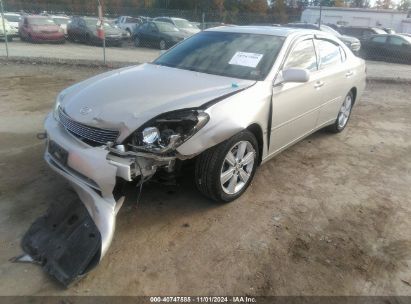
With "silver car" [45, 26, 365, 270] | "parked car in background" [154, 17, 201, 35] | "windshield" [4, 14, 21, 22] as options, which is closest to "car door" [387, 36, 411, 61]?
"parked car in background" [154, 17, 201, 35]

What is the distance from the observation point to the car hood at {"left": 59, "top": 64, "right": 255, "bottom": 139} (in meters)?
3.13

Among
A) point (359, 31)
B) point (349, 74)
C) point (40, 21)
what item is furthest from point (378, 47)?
point (40, 21)

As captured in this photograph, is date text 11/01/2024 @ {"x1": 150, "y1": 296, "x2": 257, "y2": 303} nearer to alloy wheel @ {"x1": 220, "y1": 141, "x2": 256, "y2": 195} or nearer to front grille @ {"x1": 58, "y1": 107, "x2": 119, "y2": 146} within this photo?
alloy wheel @ {"x1": 220, "y1": 141, "x2": 256, "y2": 195}

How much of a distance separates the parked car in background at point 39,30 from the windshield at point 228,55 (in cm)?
1568

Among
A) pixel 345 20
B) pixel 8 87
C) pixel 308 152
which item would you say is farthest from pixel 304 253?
pixel 345 20

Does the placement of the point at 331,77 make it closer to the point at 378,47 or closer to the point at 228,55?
the point at 228,55

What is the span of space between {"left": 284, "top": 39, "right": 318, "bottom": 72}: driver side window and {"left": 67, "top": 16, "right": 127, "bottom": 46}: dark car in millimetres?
15909

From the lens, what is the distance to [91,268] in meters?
2.71

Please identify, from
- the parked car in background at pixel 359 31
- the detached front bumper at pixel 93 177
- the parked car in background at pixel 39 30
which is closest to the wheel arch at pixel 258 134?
the detached front bumper at pixel 93 177

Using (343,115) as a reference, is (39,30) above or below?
above

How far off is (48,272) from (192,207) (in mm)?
1410

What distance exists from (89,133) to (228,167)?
130cm

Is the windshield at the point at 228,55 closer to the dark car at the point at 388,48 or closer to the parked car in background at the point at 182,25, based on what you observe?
the parked car in background at the point at 182,25

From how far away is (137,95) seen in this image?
134 inches
